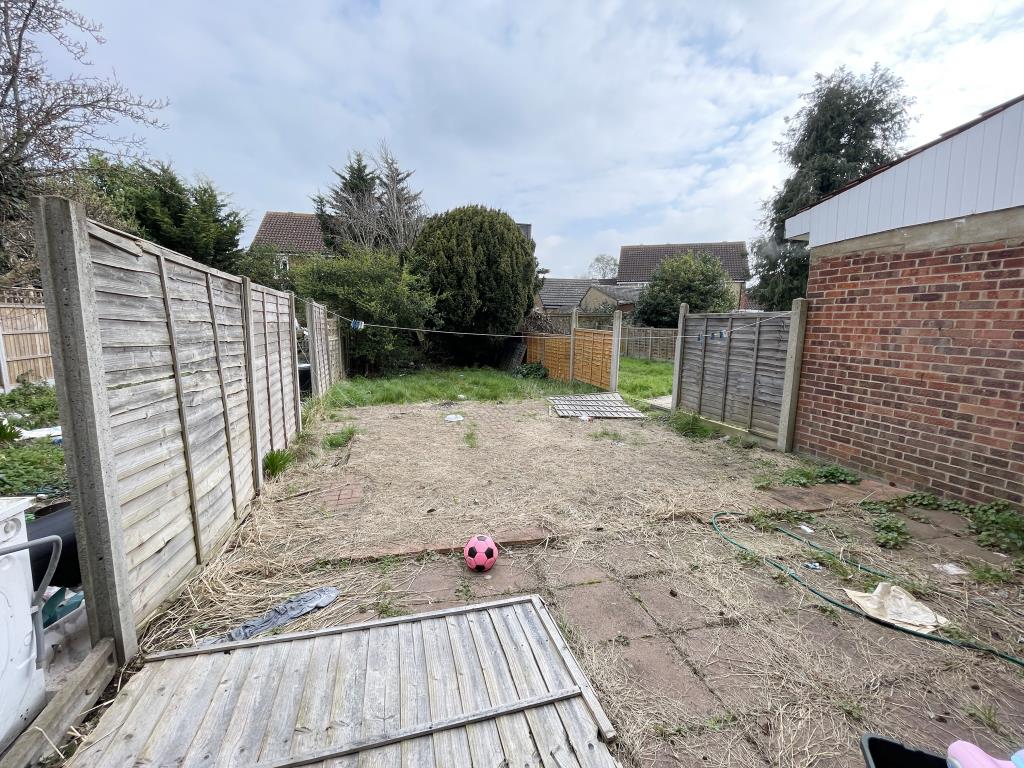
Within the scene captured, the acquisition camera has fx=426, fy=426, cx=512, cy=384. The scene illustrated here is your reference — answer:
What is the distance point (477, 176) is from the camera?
15.7 meters

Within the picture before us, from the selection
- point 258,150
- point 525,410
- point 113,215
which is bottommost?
point 525,410

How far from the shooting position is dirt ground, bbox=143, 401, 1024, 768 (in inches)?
65.3

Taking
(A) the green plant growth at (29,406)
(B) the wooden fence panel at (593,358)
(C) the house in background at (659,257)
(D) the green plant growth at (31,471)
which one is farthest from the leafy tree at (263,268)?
(C) the house in background at (659,257)

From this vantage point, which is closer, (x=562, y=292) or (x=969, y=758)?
(x=969, y=758)

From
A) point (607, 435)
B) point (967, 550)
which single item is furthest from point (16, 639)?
point (607, 435)

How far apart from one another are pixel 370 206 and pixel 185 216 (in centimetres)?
632

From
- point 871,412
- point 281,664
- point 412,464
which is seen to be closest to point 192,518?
point 281,664

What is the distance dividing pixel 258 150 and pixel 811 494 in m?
12.1

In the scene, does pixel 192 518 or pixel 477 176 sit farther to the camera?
pixel 477 176

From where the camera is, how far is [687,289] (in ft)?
54.3

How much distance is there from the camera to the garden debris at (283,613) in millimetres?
2078

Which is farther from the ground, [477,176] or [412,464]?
[477,176]

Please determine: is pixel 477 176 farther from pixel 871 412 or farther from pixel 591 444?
pixel 871 412

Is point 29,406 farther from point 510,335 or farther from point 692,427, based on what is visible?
point 510,335
